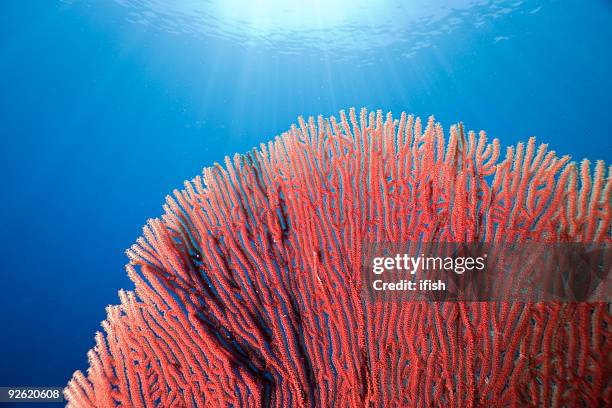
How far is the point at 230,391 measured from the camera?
2381 millimetres

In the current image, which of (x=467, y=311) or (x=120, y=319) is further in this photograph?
(x=120, y=319)

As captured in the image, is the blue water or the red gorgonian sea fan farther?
the blue water

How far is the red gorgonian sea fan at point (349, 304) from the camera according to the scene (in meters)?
2.09

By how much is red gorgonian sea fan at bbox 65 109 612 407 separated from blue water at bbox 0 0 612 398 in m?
26.7

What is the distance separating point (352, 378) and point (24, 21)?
116 ft

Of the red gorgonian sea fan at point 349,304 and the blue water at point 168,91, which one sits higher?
the blue water at point 168,91

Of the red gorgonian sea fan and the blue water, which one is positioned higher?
the blue water

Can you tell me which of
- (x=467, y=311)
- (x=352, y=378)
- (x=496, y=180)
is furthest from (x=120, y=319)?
(x=496, y=180)

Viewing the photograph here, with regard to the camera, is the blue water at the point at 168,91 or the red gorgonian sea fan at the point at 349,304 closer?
the red gorgonian sea fan at the point at 349,304

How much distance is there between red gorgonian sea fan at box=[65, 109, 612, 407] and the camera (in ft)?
6.86

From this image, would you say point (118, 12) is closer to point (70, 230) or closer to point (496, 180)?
point (70, 230)

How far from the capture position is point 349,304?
8.48 ft

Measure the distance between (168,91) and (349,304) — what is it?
42988mm

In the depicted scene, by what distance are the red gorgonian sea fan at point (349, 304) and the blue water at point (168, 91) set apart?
26.7 m
